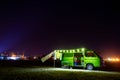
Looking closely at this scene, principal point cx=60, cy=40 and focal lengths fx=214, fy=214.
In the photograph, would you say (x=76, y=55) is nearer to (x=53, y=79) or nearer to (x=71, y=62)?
(x=71, y=62)

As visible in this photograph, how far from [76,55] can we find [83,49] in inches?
60.6

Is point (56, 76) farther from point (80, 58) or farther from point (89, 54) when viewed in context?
point (80, 58)

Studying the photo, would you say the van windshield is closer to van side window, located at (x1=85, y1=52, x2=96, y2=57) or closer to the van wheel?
van side window, located at (x1=85, y1=52, x2=96, y2=57)

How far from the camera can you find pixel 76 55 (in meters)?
28.0

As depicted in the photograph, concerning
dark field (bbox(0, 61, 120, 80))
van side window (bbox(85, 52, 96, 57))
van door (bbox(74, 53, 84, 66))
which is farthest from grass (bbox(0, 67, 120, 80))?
van door (bbox(74, 53, 84, 66))

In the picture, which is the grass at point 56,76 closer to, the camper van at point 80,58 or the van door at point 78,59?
the camper van at point 80,58

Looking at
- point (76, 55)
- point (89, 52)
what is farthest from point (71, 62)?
point (89, 52)

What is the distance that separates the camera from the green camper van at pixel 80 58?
2588 cm

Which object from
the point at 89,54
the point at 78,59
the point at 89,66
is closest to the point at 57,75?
the point at 89,66

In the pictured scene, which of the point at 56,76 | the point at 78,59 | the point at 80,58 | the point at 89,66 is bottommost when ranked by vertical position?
the point at 56,76

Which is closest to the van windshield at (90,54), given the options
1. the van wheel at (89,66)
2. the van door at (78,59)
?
the van door at (78,59)

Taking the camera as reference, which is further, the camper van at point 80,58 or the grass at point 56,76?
the camper van at point 80,58

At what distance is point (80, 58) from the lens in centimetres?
2720

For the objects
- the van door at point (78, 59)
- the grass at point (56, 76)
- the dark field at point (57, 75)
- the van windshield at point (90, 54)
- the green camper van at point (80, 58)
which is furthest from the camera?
the van door at point (78, 59)
